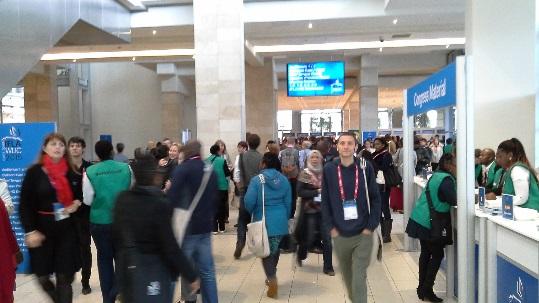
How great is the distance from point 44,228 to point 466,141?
10.9ft

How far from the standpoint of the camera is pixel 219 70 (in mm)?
11086

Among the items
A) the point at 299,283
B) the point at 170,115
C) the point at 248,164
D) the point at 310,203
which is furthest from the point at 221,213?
the point at 170,115

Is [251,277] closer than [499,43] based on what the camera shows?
Yes

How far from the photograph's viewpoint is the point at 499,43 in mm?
8305

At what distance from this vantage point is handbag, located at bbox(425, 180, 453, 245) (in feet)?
14.8

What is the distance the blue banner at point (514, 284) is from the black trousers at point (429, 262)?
942 mm

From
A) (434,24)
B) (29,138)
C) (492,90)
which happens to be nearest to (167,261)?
(29,138)

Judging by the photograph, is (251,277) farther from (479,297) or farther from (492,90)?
(492,90)

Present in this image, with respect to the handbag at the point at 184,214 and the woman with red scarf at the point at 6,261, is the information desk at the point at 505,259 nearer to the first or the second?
→ the handbag at the point at 184,214

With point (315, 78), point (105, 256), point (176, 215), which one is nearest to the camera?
point (176, 215)

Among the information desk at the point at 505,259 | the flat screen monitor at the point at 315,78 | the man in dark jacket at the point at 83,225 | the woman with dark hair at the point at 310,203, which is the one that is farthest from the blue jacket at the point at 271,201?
the flat screen monitor at the point at 315,78

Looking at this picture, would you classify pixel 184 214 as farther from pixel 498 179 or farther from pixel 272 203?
pixel 498 179

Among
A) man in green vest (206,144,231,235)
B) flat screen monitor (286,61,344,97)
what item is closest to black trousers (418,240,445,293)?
man in green vest (206,144,231,235)

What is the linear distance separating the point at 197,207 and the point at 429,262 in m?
2.36
